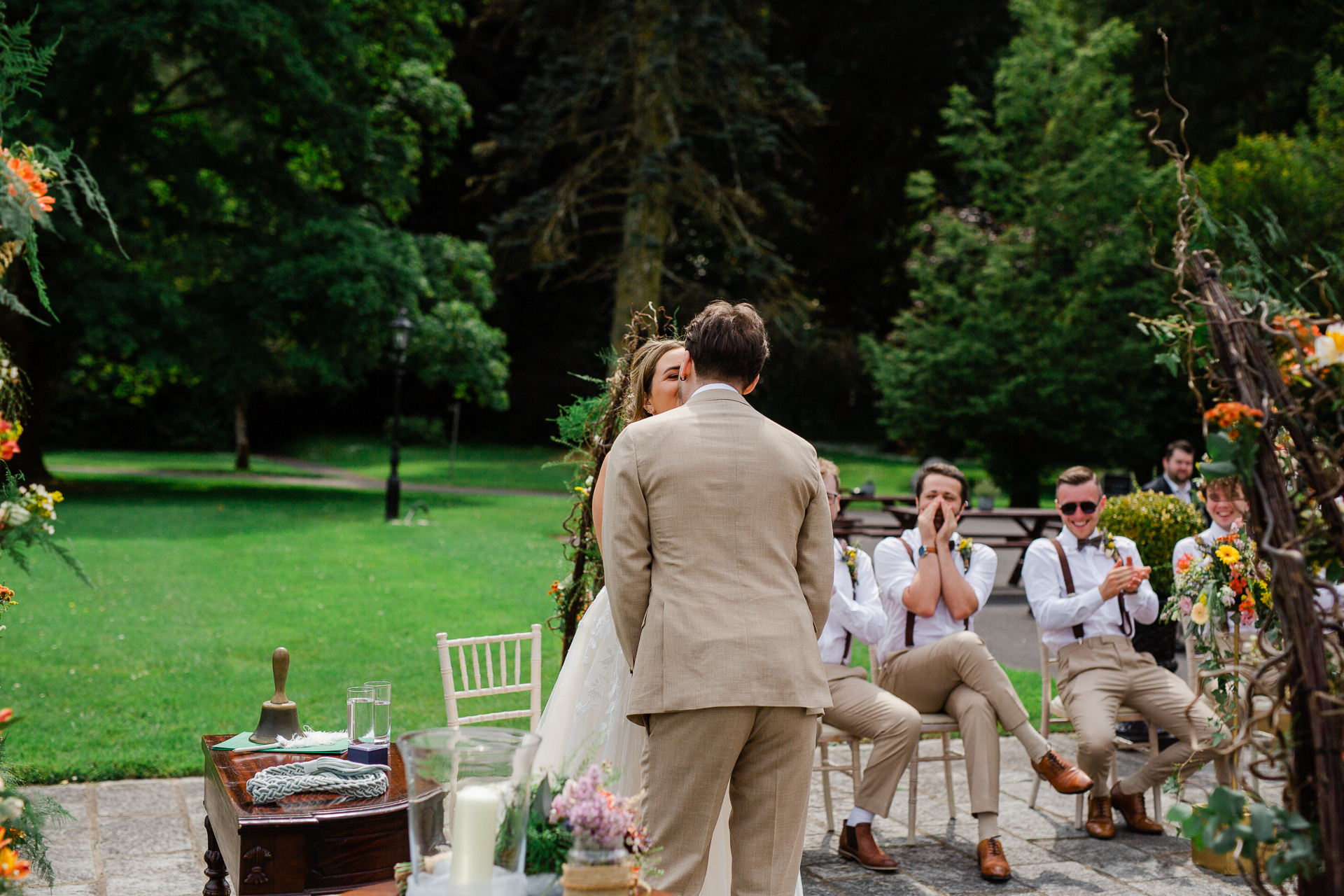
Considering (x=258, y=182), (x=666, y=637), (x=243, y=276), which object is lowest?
(x=666, y=637)

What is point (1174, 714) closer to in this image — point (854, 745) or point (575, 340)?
point (854, 745)

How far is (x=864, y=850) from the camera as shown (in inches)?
183

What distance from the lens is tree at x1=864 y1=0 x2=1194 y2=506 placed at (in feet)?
72.3

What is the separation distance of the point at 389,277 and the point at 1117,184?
14514mm

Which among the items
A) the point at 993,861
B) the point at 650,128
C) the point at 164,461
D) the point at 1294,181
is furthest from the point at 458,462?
the point at 993,861

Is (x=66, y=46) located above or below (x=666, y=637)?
above

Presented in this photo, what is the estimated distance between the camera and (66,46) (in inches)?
674

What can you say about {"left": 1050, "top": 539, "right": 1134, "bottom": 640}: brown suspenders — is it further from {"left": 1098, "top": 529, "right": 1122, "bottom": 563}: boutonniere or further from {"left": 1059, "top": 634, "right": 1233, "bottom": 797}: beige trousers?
{"left": 1098, "top": 529, "right": 1122, "bottom": 563}: boutonniere

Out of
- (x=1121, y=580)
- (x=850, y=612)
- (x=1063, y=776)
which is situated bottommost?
(x=1063, y=776)

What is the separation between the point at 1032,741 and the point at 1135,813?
0.84 meters

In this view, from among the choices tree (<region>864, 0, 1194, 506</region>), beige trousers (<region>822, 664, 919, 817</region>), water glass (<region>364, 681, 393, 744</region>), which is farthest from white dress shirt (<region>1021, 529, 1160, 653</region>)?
tree (<region>864, 0, 1194, 506</region>)

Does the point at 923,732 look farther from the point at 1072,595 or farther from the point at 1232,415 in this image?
the point at 1232,415

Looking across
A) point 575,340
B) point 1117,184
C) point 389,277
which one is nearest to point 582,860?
point 389,277

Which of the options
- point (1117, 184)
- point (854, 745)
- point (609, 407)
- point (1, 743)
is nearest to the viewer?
point (1, 743)
